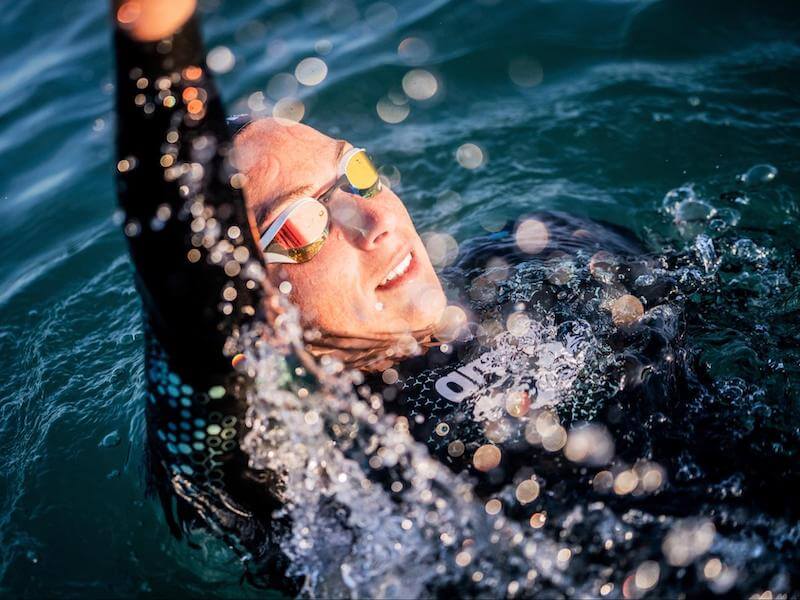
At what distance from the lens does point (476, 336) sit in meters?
3.19

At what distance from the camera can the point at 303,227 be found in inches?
107

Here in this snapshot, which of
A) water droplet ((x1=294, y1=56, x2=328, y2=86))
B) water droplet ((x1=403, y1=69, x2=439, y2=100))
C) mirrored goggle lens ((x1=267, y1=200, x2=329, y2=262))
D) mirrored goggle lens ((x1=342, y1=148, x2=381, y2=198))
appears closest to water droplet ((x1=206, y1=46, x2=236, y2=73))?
water droplet ((x1=294, y1=56, x2=328, y2=86))

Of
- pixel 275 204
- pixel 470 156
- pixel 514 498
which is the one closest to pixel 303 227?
pixel 275 204

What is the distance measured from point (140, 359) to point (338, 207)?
7.21 ft

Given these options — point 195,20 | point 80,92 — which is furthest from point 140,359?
point 80,92

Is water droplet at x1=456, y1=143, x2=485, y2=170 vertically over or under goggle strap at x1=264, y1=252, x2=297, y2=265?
under

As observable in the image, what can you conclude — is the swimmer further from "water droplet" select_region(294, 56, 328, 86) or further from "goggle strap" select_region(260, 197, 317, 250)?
"water droplet" select_region(294, 56, 328, 86)

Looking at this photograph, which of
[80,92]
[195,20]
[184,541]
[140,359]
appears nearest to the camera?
[195,20]

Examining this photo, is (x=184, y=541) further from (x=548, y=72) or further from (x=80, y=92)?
(x=80, y=92)

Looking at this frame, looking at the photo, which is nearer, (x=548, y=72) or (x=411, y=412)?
(x=411, y=412)

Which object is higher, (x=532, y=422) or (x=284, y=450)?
(x=284, y=450)

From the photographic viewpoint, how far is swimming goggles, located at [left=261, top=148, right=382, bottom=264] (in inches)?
105

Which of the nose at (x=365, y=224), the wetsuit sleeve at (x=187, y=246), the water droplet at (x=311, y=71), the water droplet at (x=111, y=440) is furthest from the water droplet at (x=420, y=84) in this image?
the wetsuit sleeve at (x=187, y=246)

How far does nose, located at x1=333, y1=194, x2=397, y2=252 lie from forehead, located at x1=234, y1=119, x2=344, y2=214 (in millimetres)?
164
